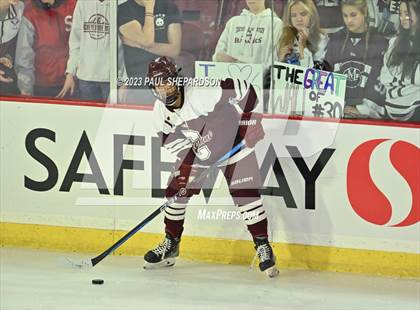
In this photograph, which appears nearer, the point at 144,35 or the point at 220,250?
the point at 220,250

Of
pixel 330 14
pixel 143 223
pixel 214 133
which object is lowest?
pixel 143 223

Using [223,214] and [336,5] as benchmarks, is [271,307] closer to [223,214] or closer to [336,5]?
[223,214]

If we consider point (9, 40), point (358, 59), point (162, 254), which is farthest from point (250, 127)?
point (9, 40)

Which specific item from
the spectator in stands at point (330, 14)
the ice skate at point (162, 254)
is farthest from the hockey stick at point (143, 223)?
the spectator in stands at point (330, 14)

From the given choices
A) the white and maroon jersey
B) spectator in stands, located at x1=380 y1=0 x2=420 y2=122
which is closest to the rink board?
spectator in stands, located at x1=380 y1=0 x2=420 y2=122

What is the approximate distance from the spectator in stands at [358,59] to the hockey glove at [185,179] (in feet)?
2.66

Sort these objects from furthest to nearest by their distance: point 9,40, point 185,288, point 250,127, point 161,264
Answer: point 9,40 < point 161,264 < point 250,127 < point 185,288

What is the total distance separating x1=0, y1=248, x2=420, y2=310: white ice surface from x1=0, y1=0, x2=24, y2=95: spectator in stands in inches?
36.1

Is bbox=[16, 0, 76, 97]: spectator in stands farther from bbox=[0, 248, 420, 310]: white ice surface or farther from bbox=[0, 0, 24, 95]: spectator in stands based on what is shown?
bbox=[0, 248, 420, 310]: white ice surface

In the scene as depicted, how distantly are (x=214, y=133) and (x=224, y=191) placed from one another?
1.22ft

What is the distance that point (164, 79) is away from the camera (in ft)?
16.7

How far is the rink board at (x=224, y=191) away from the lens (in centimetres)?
524

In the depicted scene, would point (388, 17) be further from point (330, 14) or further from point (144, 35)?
point (144, 35)

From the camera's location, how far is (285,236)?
5379 mm
